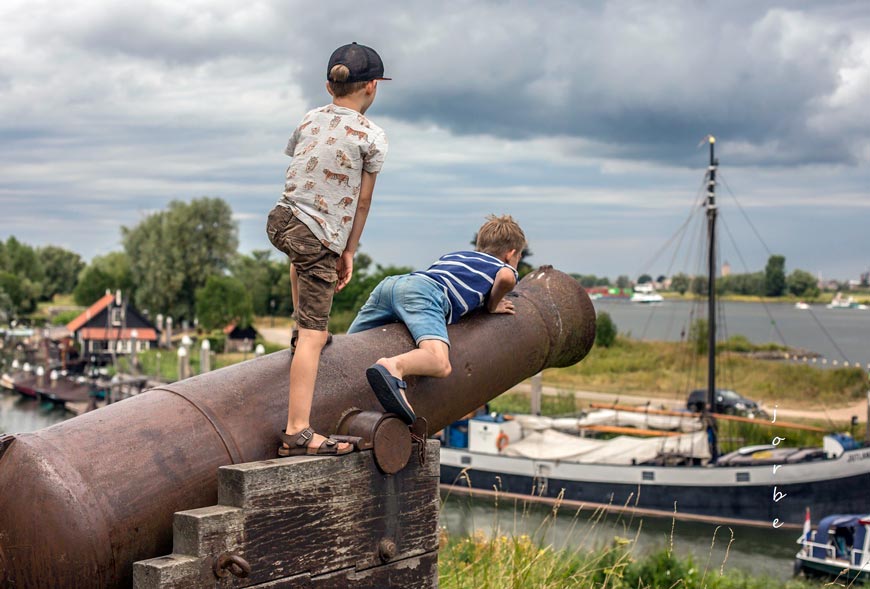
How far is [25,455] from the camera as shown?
2629mm

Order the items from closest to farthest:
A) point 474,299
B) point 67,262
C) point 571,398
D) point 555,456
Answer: point 474,299, point 555,456, point 571,398, point 67,262

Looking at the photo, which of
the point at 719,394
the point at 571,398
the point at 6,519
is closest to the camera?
the point at 6,519

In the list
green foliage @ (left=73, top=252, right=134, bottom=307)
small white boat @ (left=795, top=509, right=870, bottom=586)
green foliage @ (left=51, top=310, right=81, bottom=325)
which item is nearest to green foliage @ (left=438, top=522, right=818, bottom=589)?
small white boat @ (left=795, top=509, right=870, bottom=586)

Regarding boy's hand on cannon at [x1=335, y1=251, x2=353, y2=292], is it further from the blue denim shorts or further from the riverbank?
the riverbank

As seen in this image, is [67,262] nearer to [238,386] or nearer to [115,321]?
[115,321]

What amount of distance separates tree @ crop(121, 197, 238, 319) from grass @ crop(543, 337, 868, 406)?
27.8m

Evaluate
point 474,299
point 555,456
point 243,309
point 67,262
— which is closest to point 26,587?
point 474,299

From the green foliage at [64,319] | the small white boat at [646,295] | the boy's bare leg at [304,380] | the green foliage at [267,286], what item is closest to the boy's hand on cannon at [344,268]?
the boy's bare leg at [304,380]

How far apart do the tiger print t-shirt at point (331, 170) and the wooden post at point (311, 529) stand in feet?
2.37

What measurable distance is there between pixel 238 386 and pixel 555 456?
23089 mm

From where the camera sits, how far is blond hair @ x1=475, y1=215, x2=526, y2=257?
13.4 feet

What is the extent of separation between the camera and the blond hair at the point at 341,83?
3230 millimetres

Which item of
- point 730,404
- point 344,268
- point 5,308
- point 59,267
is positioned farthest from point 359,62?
point 59,267

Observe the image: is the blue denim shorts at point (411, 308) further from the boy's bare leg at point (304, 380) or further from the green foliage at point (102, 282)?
the green foliage at point (102, 282)
